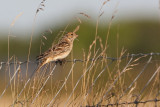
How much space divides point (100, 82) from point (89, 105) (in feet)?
1.44

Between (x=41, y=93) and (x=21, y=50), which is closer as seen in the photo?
(x=41, y=93)

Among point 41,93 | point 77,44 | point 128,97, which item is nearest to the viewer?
point 128,97

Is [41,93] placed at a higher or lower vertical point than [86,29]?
lower

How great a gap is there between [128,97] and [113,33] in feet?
123

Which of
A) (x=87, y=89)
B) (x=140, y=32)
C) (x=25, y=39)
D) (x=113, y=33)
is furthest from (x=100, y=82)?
(x=25, y=39)

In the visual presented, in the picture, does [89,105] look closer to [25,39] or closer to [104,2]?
[104,2]

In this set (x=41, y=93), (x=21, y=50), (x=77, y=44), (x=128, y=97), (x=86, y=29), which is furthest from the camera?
(x=21, y=50)

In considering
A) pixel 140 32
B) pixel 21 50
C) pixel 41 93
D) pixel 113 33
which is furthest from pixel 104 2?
pixel 21 50

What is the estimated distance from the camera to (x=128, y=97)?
5809mm

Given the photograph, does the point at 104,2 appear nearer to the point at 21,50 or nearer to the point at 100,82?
the point at 100,82

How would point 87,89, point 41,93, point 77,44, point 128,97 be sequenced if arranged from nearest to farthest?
point 128,97
point 87,89
point 41,93
point 77,44

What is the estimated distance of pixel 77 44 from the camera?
40688 millimetres

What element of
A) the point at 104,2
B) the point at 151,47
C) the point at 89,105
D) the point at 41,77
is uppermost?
the point at 151,47

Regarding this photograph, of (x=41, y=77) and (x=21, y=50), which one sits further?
(x=21, y=50)
